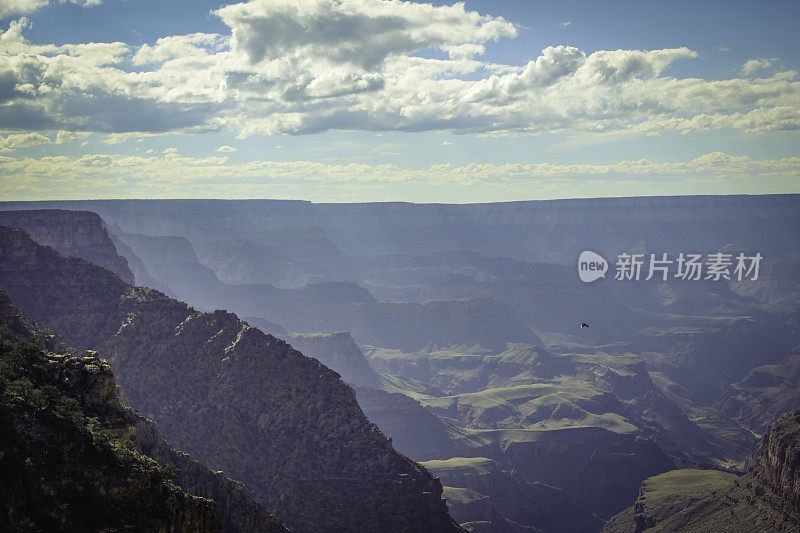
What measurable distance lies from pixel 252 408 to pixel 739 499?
84.2 meters

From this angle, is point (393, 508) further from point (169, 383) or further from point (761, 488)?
point (761, 488)

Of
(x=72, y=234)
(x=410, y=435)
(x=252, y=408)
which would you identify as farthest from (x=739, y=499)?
(x=72, y=234)

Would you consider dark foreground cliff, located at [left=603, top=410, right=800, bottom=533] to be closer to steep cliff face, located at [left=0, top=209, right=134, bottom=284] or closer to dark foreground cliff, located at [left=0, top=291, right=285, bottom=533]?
dark foreground cliff, located at [left=0, top=291, right=285, bottom=533]

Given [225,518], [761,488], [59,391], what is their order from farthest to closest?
1. [761,488]
2. [225,518]
3. [59,391]

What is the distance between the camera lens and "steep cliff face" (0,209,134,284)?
14938 cm

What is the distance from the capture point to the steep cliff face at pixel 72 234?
490ft

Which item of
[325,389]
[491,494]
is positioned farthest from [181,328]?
[491,494]

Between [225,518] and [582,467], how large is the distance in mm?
144717

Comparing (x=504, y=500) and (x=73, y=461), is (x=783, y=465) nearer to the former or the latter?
(x=504, y=500)

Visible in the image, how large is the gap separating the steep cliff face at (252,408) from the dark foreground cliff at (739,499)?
185 feet

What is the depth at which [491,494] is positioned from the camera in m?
155

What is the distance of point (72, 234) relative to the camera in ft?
506

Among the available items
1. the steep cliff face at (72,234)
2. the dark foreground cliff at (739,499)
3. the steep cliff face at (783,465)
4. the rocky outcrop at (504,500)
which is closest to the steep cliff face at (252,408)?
the rocky outcrop at (504,500)

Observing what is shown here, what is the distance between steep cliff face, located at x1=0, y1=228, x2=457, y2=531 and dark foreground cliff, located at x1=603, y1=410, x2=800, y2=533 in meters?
56.2
